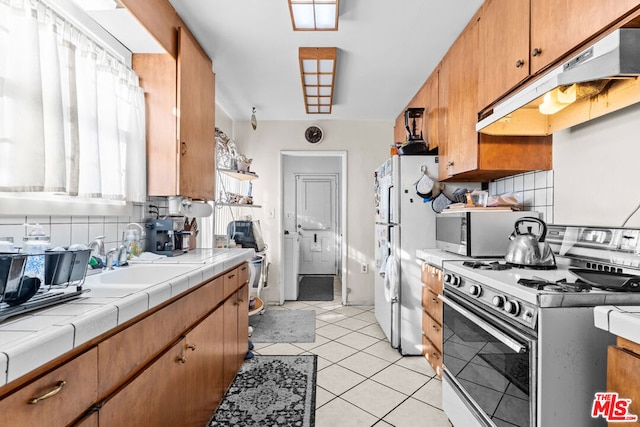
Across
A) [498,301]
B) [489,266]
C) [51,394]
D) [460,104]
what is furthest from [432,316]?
[51,394]

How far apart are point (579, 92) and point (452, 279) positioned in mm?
1014

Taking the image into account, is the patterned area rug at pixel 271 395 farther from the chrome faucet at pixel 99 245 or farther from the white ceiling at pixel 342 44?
the white ceiling at pixel 342 44

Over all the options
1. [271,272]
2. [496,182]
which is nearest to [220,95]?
[271,272]

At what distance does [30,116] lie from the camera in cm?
113

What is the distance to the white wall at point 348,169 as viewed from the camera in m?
4.11

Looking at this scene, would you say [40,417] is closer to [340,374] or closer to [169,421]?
[169,421]

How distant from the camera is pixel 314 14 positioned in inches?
76.6

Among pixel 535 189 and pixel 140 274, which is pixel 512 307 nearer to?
pixel 535 189

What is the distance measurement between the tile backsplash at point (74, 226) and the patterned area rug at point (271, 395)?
1165 millimetres

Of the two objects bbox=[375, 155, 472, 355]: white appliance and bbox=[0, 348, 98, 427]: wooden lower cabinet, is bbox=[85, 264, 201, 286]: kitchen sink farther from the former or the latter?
bbox=[375, 155, 472, 355]: white appliance

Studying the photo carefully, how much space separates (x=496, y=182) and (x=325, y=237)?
3.91 metres

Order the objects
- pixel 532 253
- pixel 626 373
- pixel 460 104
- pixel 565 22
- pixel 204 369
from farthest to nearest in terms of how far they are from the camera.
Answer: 1. pixel 460 104
2. pixel 204 369
3. pixel 532 253
4. pixel 565 22
5. pixel 626 373

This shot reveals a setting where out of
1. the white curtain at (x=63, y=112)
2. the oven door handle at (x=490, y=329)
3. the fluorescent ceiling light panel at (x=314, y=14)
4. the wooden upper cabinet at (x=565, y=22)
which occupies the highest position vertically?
the fluorescent ceiling light panel at (x=314, y=14)

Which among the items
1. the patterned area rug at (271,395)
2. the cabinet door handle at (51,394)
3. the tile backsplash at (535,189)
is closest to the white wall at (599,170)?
the tile backsplash at (535,189)
